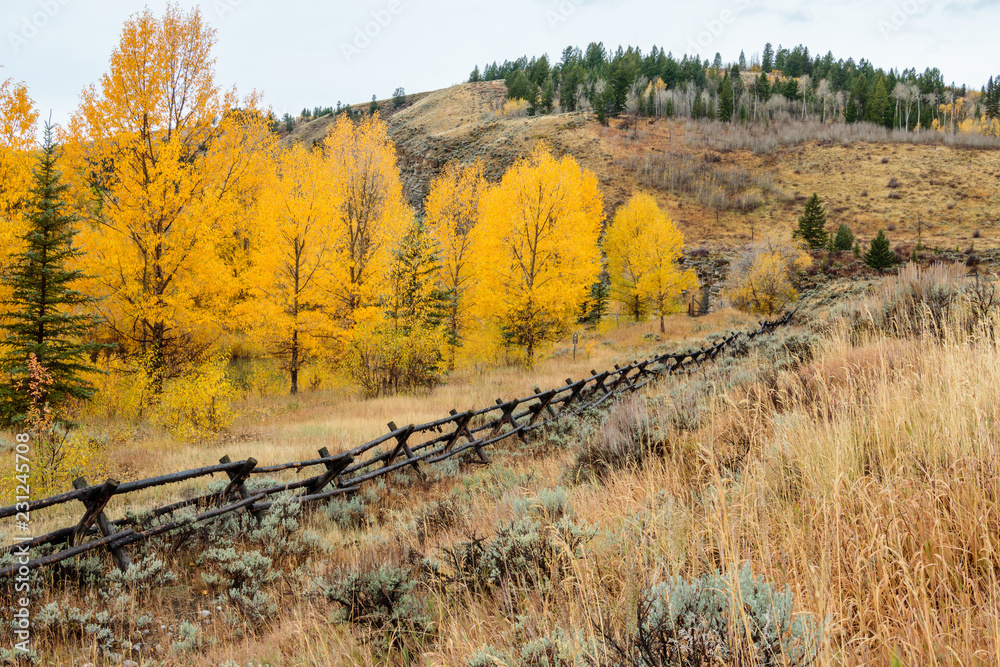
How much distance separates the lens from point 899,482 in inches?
96.0

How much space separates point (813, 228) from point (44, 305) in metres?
62.4

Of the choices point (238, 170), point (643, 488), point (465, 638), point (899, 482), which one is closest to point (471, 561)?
point (465, 638)

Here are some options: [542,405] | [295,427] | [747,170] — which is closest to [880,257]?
[747,170]

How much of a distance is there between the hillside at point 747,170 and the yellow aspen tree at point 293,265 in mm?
51220

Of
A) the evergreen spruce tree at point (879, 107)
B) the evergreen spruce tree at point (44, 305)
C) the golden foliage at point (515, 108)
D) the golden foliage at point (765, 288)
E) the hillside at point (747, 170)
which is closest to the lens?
the evergreen spruce tree at point (44, 305)

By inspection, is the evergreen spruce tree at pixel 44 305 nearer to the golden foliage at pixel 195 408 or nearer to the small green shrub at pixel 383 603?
the golden foliage at pixel 195 408

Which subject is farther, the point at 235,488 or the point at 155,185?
the point at 155,185

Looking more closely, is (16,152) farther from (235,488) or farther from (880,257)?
(880,257)

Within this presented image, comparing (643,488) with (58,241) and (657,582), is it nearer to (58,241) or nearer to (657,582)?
(657,582)

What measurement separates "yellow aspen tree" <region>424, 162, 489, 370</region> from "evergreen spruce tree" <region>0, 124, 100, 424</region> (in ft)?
40.9

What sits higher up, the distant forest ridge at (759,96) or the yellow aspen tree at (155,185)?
the distant forest ridge at (759,96)

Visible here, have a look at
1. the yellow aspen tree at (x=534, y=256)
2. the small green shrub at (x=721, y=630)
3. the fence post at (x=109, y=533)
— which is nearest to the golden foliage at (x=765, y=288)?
the yellow aspen tree at (x=534, y=256)

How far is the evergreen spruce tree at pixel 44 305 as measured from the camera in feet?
33.8

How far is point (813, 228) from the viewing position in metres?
50.9
